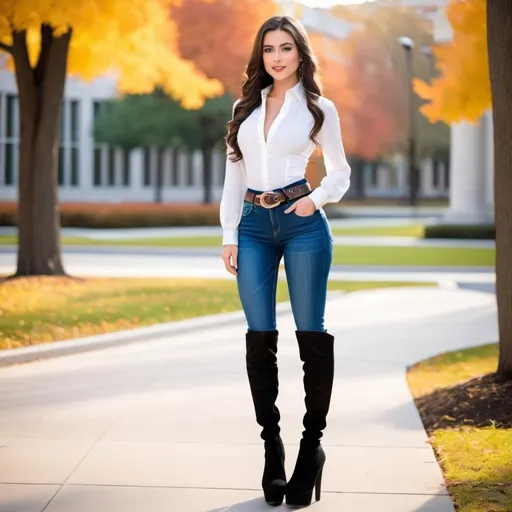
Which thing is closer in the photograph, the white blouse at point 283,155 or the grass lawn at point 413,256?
the white blouse at point 283,155

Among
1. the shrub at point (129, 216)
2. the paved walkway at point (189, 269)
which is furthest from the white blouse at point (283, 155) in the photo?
the shrub at point (129, 216)

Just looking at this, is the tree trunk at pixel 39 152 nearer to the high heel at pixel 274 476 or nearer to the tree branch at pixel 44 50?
the tree branch at pixel 44 50

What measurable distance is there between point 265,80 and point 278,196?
62 centimetres

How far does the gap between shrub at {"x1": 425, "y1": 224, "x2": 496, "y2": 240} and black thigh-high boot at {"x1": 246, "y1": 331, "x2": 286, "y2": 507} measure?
2760 centimetres

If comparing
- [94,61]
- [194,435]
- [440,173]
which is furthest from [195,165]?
[194,435]

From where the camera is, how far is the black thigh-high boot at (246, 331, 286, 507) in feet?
15.8

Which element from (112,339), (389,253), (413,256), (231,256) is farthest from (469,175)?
(231,256)

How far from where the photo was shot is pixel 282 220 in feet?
15.4

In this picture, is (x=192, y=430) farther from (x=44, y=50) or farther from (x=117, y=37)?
(x=117, y=37)

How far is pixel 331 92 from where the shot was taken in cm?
4850

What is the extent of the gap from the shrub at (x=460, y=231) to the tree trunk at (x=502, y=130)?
82.2 ft

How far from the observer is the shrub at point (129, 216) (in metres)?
38.7

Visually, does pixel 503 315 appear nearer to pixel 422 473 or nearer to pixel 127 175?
pixel 422 473

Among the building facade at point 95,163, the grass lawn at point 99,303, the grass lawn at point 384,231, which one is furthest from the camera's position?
the building facade at point 95,163
